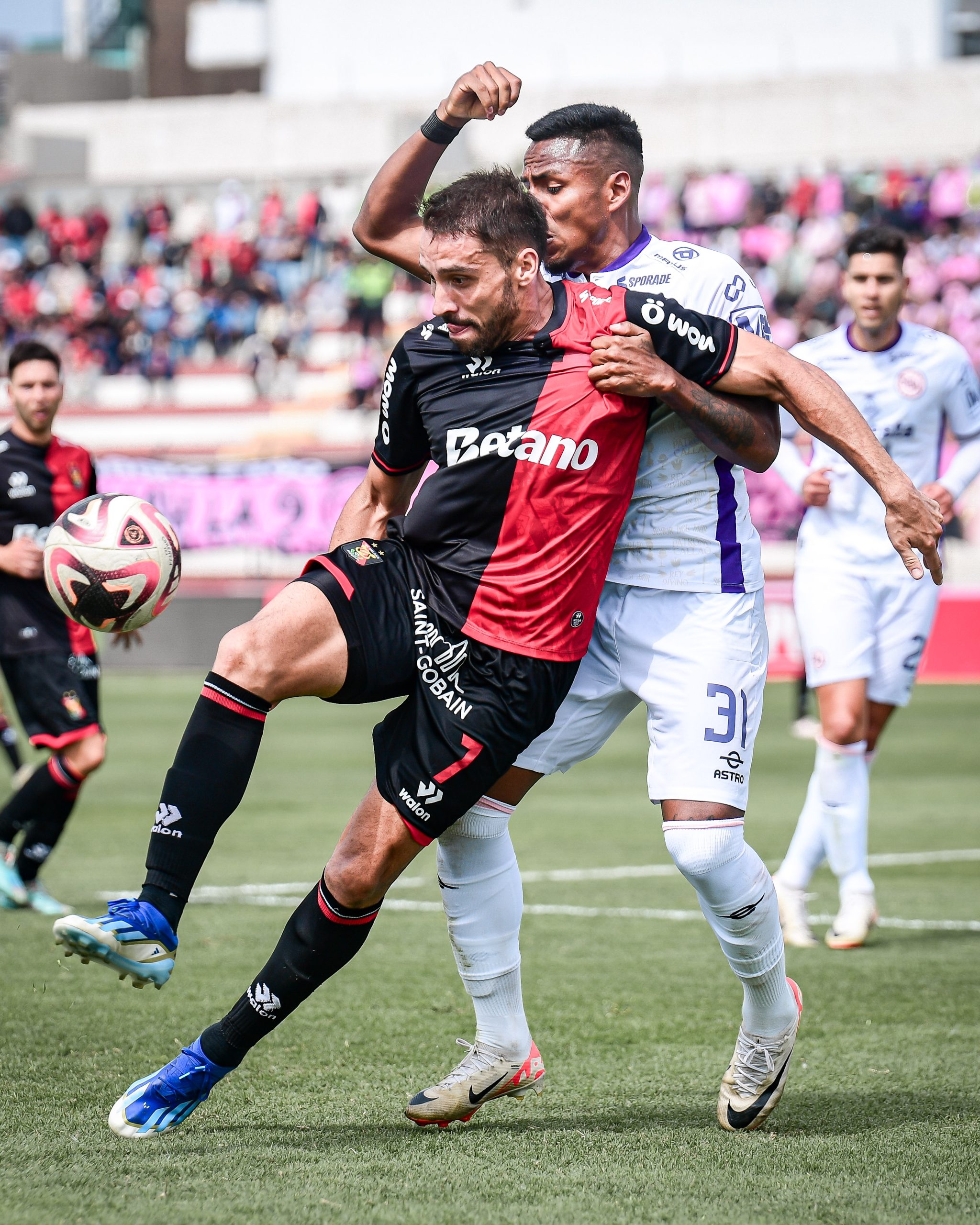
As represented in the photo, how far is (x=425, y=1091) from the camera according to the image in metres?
3.93

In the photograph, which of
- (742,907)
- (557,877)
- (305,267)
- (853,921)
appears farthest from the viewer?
(305,267)

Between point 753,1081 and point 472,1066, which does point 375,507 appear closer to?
point 472,1066

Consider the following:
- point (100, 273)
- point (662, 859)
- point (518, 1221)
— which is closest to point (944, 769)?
point (662, 859)

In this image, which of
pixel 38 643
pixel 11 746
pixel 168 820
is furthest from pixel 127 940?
pixel 11 746

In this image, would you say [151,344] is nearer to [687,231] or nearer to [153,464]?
[153,464]

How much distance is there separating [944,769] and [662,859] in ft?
14.2

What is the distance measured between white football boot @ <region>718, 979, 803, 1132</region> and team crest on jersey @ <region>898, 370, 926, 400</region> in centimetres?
340

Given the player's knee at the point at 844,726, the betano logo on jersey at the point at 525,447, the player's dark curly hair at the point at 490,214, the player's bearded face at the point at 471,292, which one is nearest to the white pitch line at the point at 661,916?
the player's knee at the point at 844,726

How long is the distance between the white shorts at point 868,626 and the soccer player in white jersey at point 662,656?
7.85 feet

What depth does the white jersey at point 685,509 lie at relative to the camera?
13.2 feet

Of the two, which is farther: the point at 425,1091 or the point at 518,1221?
the point at 425,1091

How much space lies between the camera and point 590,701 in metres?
4.12

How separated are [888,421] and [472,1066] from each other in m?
3.71

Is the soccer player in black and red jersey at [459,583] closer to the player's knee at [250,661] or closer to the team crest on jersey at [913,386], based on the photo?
the player's knee at [250,661]
